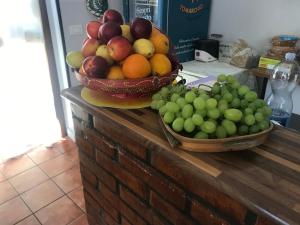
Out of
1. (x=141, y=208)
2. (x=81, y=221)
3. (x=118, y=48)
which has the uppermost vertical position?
(x=118, y=48)

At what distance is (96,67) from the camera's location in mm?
757

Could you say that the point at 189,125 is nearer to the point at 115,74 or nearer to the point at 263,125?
the point at 263,125

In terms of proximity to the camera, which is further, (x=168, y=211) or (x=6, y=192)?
(x=6, y=192)

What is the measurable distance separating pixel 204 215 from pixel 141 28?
56cm

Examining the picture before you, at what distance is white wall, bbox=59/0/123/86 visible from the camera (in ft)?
6.39

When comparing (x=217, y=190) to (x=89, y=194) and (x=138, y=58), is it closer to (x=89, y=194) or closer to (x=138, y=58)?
(x=138, y=58)

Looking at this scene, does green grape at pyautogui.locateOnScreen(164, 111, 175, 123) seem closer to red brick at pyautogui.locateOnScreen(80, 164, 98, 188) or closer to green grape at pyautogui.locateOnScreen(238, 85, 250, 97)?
green grape at pyautogui.locateOnScreen(238, 85, 250, 97)

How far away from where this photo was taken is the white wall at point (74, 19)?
1.95m

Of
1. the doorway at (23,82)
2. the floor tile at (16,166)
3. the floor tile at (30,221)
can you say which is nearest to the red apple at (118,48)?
the floor tile at (30,221)

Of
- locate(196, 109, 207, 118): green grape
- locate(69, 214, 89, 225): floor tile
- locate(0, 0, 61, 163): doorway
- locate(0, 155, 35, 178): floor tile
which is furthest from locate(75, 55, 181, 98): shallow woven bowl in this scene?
locate(0, 155, 35, 178): floor tile

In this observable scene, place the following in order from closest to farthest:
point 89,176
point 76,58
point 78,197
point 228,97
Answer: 1. point 228,97
2. point 76,58
3. point 89,176
4. point 78,197

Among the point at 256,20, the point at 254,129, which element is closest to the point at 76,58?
the point at 254,129

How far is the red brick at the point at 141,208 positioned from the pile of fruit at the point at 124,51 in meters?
0.40

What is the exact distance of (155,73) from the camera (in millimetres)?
793
